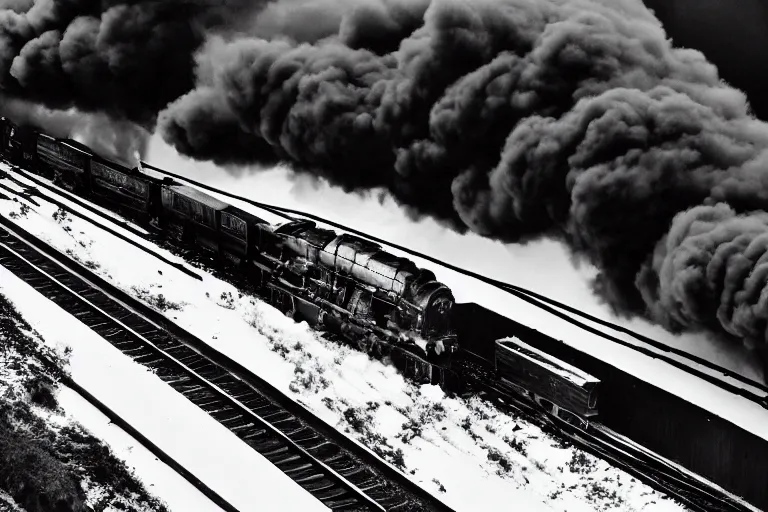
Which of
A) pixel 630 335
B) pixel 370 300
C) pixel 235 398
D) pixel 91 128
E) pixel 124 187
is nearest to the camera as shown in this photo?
pixel 235 398

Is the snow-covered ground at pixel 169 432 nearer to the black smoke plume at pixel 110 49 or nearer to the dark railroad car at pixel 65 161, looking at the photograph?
the dark railroad car at pixel 65 161

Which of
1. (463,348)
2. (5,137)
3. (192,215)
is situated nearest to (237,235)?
(192,215)

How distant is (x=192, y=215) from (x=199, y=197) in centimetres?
47

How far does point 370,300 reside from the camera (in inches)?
615

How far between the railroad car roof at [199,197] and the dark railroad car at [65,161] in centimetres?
459

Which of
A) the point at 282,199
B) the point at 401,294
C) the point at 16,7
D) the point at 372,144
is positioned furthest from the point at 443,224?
the point at 16,7

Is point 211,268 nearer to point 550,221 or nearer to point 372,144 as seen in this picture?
point 372,144

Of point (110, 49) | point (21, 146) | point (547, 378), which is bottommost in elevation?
point (21, 146)

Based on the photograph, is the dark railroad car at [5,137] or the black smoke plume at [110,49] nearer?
the black smoke plume at [110,49]

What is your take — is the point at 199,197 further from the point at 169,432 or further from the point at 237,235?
the point at 169,432

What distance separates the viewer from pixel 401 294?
14.8m

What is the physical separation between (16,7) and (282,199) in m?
17.2

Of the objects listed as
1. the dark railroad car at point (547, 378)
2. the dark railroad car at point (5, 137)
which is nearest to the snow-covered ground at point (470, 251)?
the dark railroad car at point (547, 378)

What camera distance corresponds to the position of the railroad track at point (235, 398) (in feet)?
38.8
